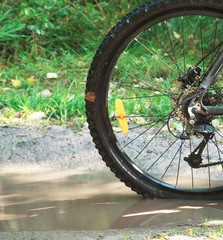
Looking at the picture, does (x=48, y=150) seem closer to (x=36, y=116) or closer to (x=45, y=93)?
(x=36, y=116)

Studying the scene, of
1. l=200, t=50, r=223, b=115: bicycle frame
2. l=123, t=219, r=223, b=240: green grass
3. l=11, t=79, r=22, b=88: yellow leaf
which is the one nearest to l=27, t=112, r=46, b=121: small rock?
l=11, t=79, r=22, b=88: yellow leaf

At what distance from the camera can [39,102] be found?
12.8 feet

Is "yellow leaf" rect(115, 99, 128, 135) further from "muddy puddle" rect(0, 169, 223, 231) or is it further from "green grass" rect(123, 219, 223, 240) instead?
"green grass" rect(123, 219, 223, 240)

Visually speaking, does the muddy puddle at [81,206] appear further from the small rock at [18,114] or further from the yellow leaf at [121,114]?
the small rock at [18,114]

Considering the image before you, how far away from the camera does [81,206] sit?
2.40m

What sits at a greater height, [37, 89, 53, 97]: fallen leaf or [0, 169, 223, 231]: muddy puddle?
[37, 89, 53, 97]: fallen leaf

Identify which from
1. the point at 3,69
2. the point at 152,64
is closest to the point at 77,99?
the point at 152,64

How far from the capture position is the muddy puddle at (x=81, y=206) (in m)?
2.18

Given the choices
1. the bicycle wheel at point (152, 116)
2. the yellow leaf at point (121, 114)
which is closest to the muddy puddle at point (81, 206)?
the bicycle wheel at point (152, 116)

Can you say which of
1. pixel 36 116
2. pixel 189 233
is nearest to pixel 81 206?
pixel 189 233

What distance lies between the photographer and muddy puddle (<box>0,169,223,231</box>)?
218 cm

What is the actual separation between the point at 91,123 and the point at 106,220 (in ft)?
1.72

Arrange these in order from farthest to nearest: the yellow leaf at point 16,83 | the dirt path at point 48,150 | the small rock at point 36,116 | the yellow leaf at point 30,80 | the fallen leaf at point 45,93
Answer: the yellow leaf at point 30,80
the yellow leaf at point 16,83
the fallen leaf at point 45,93
the small rock at point 36,116
the dirt path at point 48,150

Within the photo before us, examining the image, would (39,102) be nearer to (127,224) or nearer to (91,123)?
(91,123)
